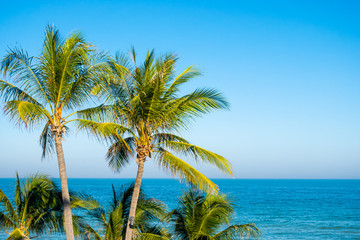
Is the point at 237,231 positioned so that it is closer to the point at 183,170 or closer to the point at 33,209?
the point at 183,170

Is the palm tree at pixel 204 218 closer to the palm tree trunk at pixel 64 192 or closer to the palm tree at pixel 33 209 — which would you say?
the palm tree trunk at pixel 64 192

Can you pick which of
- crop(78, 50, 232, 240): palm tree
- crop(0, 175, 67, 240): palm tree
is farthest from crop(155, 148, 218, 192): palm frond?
crop(0, 175, 67, 240): palm tree

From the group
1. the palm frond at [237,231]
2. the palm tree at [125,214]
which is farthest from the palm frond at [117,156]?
the palm frond at [237,231]

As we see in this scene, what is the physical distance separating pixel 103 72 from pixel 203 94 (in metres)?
2.47

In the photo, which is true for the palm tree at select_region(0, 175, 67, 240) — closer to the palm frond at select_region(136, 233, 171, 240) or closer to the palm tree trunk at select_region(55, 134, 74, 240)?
the palm tree trunk at select_region(55, 134, 74, 240)

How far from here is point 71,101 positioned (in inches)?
370

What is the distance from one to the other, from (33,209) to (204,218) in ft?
15.4

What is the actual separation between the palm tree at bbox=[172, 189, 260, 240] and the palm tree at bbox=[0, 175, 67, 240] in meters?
3.31

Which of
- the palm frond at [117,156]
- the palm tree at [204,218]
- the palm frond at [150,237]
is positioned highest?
the palm frond at [117,156]

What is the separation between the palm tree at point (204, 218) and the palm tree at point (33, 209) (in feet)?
10.9

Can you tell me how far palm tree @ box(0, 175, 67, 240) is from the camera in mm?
10531

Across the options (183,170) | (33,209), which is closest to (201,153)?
(183,170)

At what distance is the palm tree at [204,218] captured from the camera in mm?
10359

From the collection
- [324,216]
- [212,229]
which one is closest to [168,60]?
[212,229]
